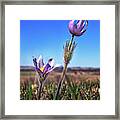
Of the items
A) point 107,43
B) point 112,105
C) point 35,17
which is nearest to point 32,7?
point 35,17

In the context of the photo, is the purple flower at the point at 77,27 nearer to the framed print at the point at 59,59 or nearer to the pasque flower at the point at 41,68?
the framed print at the point at 59,59

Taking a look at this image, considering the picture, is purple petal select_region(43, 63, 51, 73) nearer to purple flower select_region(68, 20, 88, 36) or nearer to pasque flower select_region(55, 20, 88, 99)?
pasque flower select_region(55, 20, 88, 99)

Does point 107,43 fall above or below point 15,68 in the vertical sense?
above

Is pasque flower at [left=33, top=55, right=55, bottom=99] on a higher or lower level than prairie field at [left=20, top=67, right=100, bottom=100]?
higher

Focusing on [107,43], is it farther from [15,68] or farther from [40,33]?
[15,68]

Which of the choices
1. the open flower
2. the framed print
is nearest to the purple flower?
the framed print

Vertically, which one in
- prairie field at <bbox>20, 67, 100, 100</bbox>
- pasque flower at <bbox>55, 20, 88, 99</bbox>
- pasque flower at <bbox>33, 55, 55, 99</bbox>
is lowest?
prairie field at <bbox>20, 67, 100, 100</bbox>

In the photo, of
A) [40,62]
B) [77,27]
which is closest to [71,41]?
[77,27]

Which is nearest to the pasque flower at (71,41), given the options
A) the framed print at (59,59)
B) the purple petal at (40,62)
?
the framed print at (59,59)
